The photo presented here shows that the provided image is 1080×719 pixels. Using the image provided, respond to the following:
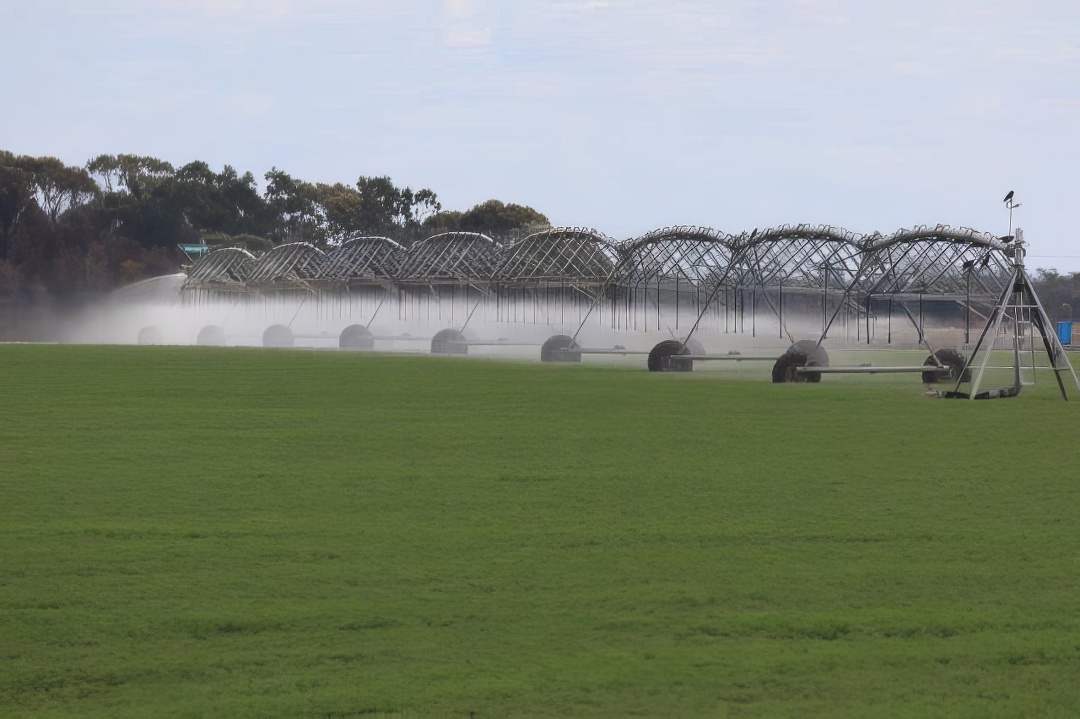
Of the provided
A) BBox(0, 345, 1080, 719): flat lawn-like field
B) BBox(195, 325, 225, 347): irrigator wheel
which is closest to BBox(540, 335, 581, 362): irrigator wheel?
BBox(0, 345, 1080, 719): flat lawn-like field

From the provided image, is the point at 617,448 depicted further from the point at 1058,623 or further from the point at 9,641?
the point at 9,641

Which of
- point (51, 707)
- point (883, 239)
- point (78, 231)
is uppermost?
point (78, 231)

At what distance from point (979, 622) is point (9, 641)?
17.4 ft

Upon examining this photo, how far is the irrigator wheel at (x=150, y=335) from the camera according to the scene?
70562 mm

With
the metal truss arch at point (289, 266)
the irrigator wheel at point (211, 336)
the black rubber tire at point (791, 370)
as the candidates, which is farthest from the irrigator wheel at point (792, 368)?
the metal truss arch at point (289, 266)

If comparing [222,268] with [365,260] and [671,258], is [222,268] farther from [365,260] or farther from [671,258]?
[671,258]

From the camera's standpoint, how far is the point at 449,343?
51.4 m

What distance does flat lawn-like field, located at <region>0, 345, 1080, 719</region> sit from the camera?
21.4ft

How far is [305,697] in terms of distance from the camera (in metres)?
6.31

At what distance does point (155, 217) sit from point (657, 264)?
2815 inches

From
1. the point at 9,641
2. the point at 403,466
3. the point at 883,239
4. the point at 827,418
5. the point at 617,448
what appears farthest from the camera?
the point at 883,239

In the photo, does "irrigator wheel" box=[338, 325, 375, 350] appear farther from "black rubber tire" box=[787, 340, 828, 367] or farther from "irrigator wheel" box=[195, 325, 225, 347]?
"black rubber tire" box=[787, 340, 828, 367]

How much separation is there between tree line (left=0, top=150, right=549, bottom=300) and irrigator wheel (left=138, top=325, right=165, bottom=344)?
2320 centimetres

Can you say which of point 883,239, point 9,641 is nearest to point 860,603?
point 9,641
